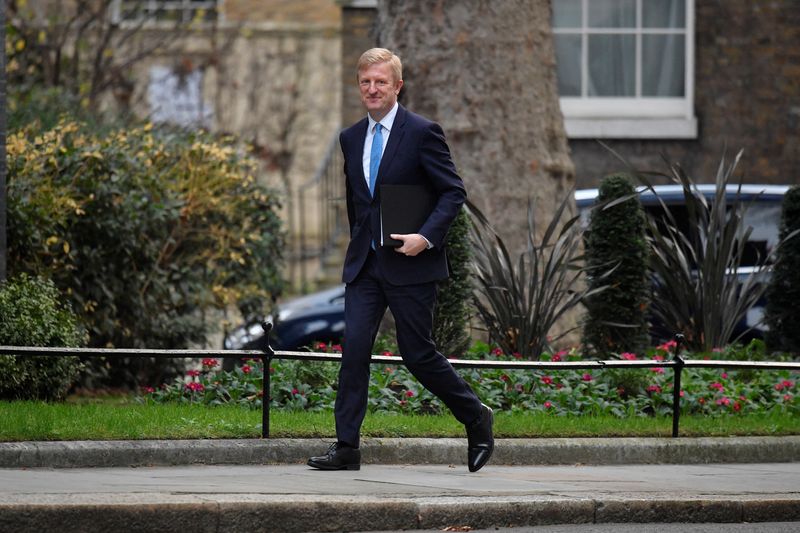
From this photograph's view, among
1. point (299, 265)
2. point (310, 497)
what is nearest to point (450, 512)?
point (310, 497)

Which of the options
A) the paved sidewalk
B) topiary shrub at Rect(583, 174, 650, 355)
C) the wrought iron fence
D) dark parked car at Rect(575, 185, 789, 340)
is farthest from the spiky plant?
the wrought iron fence

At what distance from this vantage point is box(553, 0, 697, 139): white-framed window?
1958 cm

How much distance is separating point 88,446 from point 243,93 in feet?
54.4

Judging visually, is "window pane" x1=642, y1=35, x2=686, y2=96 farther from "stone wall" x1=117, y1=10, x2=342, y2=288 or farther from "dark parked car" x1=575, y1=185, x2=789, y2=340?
"dark parked car" x1=575, y1=185, x2=789, y2=340

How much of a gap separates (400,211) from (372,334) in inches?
22.7

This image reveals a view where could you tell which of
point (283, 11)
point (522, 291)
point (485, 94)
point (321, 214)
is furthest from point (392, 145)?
point (283, 11)

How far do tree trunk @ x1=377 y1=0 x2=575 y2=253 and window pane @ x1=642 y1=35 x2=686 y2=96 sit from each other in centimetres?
740

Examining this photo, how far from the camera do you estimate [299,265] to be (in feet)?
73.6

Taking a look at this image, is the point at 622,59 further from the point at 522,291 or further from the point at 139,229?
the point at 522,291

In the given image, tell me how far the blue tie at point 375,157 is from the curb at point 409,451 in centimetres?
145

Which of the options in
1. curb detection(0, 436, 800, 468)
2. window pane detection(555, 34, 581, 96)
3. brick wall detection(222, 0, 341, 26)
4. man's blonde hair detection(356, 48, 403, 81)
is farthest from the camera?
brick wall detection(222, 0, 341, 26)

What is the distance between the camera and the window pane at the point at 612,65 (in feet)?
64.5

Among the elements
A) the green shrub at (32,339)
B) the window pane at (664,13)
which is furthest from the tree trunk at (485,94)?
the window pane at (664,13)

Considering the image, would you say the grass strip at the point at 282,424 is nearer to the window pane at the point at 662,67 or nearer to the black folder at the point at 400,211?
the black folder at the point at 400,211
